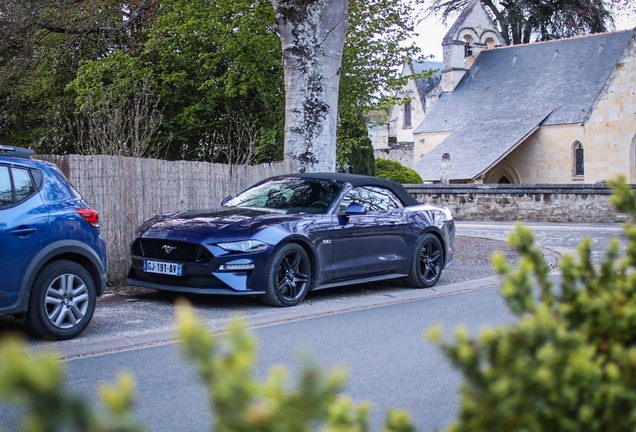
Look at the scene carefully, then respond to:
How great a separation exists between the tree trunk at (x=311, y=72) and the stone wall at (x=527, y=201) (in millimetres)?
19323

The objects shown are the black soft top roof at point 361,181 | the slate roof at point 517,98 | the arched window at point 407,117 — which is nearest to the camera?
the black soft top roof at point 361,181

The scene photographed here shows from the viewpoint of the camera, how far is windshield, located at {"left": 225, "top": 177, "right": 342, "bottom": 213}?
36.9 feet

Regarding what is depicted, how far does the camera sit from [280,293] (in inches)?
396

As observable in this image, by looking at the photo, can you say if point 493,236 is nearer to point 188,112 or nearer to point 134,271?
point 188,112

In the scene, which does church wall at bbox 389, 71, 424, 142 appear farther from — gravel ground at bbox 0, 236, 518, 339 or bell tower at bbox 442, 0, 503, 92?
gravel ground at bbox 0, 236, 518, 339

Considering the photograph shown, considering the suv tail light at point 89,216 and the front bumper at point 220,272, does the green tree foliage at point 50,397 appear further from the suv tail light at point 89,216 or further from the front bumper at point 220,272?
the front bumper at point 220,272

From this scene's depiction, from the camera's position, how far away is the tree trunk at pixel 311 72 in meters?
15.2

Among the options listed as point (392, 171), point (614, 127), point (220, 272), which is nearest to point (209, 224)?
point (220, 272)

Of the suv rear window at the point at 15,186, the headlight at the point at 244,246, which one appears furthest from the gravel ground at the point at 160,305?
the suv rear window at the point at 15,186

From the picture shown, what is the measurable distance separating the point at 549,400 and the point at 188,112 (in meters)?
23.5

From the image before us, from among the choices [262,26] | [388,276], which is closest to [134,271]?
[388,276]

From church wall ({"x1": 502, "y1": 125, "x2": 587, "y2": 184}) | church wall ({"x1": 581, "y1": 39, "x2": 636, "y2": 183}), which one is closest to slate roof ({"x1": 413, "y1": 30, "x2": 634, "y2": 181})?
church wall ({"x1": 502, "y1": 125, "x2": 587, "y2": 184})

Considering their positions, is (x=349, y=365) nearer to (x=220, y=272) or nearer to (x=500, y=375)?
(x=220, y=272)

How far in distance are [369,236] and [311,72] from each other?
4.97 metres
